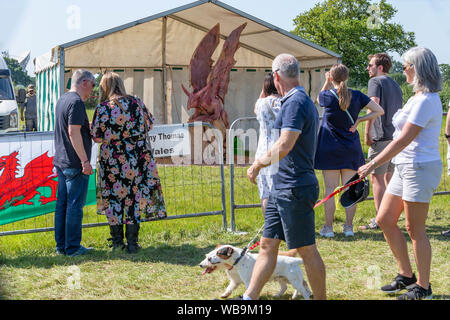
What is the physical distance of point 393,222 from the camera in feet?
12.9

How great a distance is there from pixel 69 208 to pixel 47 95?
6.57 metres

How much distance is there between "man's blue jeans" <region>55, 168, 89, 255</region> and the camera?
5332 millimetres

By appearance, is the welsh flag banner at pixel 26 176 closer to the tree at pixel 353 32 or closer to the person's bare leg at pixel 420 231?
the person's bare leg at pixel 420 231

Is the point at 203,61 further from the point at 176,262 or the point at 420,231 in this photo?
the point at 420,231

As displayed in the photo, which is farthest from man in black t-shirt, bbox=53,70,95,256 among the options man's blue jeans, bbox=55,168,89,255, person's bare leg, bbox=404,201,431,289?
person's bare leg, bbox=404,201,431,289

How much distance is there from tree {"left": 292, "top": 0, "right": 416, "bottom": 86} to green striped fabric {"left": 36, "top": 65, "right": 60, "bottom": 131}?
35.7 m

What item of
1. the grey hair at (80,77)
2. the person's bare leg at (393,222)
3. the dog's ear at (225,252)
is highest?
the grey hair at (80,77)

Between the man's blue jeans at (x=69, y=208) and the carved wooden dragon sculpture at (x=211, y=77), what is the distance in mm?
7251

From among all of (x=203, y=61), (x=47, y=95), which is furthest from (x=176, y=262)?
(x=203, y=61)

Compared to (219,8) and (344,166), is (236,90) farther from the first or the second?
(344,166)

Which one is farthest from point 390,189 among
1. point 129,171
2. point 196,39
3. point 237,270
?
point 196,39

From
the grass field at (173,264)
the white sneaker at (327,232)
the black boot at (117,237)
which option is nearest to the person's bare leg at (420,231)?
the grass field at (173,264)

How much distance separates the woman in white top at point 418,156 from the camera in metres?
3.61
